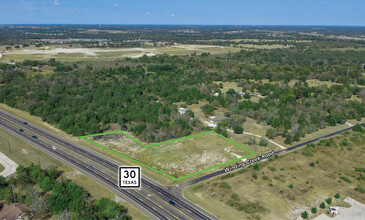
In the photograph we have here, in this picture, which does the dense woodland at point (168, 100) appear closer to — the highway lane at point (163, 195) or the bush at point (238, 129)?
the bush at point (238, 129)

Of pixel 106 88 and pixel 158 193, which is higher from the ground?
pixel 106 88

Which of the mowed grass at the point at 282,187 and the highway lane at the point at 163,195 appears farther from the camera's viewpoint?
the mowed grass at the point at 282,187

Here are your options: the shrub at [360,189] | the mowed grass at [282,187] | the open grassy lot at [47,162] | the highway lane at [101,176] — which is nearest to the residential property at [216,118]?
the mowed grass at [282,187]

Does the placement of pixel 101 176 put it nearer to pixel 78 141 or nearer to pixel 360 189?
pixel 78 141

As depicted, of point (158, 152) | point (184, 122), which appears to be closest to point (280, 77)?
point (184, 122)

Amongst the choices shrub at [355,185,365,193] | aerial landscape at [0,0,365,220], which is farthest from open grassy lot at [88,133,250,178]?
shrub at [355,185,365,193]

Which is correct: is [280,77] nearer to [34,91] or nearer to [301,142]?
[301,142]
